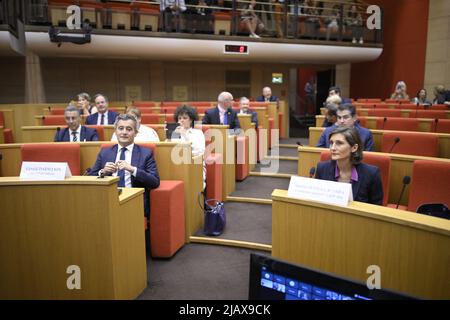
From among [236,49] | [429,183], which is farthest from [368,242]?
[236,49]

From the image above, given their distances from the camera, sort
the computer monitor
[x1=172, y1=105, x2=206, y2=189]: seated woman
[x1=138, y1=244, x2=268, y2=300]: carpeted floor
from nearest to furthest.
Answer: the computer monitor → [x1=138, y1=244, x2=268, y2=300]: carpeted floor → [x1=172, y1=105, x2=206, y2=189]: seated woman

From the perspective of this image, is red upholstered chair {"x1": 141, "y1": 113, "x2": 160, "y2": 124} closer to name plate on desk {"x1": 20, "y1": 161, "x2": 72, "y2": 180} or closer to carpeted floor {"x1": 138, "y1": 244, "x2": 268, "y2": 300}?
carpeted floor {"x1": 138, "y1": 244, "x2": 268, "y2": 300}

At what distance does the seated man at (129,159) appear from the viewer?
3.12m

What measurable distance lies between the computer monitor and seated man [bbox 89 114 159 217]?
2.21m

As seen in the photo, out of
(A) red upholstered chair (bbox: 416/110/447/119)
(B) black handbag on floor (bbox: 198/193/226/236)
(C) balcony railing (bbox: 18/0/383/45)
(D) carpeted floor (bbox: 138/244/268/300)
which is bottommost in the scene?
(D) carpeted floor (bbox: 138/244/268/300)

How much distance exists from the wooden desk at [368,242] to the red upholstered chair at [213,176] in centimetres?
222

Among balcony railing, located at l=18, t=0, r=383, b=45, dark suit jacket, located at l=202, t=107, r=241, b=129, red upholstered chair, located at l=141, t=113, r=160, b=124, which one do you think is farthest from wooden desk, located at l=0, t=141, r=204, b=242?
balcony railing, located at l=18, t=0, r=383, b=45

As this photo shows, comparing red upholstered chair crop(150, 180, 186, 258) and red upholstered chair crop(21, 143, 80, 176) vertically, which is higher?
red upholstered chair crop(21, 143, 80, 176)

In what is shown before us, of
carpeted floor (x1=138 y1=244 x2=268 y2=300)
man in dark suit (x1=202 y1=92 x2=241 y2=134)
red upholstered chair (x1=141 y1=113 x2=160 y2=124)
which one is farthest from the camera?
red upholstered chair (x1=141 y1=113 x2=160 y2=124)

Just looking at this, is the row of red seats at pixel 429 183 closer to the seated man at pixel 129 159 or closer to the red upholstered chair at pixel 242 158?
the seated man at pixel 129 159

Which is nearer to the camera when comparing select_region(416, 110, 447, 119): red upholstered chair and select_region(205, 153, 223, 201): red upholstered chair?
select_region(205, 153, 223, 201): red upholstered chair

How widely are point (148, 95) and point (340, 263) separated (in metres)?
11.0

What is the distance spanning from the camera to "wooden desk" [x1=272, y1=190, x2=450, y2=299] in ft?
4.83

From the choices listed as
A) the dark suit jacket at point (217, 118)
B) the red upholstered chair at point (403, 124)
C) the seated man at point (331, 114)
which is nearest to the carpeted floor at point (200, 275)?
the seated man at point (331, 114)
